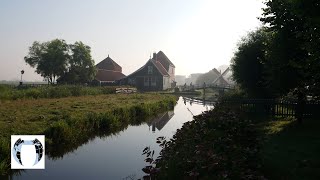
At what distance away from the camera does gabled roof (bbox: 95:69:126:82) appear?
249 feet

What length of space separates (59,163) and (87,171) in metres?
1.76

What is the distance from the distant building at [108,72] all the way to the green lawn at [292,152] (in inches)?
2337

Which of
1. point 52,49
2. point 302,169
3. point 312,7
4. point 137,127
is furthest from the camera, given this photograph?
point 52,49

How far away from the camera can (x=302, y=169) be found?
31.9 ft

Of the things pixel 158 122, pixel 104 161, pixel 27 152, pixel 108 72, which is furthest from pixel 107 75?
pixel 27 152

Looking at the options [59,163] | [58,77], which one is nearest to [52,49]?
[58,77]

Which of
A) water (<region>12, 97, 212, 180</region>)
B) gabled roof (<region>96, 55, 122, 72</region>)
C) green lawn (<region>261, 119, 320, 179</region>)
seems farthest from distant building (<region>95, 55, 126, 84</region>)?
green lawn (<region>261, 119, 320, 179</region>)

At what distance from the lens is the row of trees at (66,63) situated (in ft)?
221

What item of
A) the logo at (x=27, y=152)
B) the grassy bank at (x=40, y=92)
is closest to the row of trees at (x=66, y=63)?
the grassy bank at (x=40, y=92)

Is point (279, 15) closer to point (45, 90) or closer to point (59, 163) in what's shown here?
point (59, 163)

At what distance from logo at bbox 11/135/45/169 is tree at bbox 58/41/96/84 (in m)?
53.3

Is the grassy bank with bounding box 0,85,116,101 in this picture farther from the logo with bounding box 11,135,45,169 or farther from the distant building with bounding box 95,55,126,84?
the distant building with bounding box 95,55,126,84

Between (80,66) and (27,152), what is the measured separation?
186ft

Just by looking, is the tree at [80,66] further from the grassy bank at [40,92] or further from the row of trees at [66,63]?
the grassy bank at [40,92]
